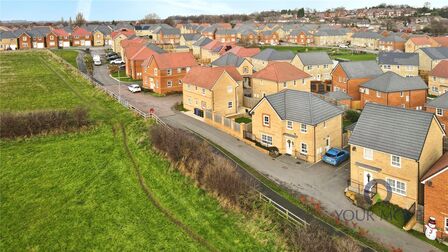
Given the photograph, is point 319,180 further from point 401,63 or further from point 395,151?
point 401,63

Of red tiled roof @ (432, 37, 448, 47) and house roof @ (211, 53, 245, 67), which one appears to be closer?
house roof @ (211, 53, 245, 67)

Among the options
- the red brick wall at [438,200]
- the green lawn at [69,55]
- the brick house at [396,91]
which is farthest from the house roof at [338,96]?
the green lawn at [69,55]

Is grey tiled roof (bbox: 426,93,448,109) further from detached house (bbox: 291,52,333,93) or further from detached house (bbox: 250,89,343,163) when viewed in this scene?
detached house (bbox: 291,52,333,93)

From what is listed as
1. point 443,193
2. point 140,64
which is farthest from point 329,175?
point 140,64

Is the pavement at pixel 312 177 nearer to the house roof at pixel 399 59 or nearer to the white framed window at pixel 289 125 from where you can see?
the white framed window at pixel 289 125

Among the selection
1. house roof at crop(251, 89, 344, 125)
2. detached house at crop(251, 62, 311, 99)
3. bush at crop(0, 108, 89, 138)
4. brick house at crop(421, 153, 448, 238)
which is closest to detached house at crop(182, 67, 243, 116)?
detached house at crop(251, 62, 311, 99)

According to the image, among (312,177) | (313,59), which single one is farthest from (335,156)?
(313,59)
